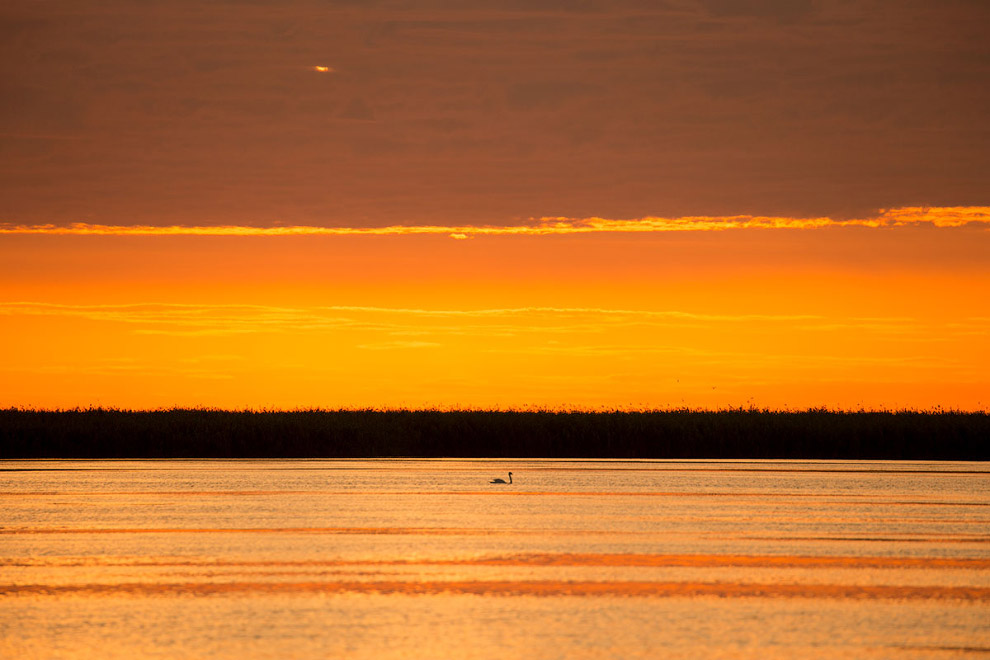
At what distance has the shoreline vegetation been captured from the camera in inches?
2232

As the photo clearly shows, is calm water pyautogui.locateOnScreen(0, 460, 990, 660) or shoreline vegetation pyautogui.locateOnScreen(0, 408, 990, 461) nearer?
calm water pyautogui.locateOnScreen(0, 460, 990, 660)

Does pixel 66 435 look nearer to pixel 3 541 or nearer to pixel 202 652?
pixel 3 541

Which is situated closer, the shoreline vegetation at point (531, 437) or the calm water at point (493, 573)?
the calm water at point (493, 573)

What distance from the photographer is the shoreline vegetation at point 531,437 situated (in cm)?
5669

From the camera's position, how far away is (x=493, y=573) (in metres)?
18.9

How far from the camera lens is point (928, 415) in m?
62.3

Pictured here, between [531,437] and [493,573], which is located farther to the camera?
[531,437]

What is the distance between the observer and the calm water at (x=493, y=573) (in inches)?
559

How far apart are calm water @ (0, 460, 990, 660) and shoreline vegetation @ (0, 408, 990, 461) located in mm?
20965

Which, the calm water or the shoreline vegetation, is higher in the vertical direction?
the shoreline vegetation

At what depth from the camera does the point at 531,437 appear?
57.9 m

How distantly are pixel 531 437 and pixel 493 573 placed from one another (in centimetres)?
3901

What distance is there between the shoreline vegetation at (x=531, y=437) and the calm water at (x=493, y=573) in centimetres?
2097

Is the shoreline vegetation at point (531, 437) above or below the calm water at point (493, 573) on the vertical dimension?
above
